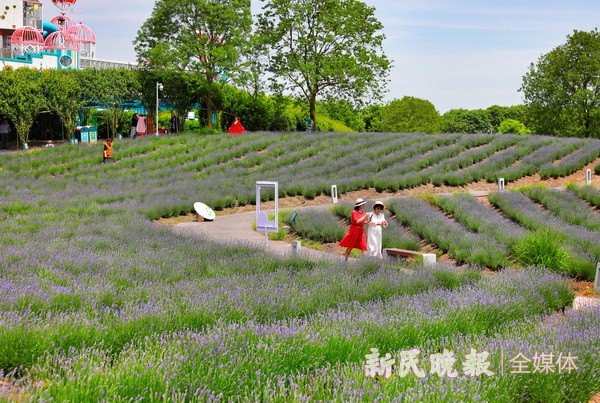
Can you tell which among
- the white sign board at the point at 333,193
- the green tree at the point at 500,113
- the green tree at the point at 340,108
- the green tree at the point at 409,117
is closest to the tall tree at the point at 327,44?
the green tree at the point at 340,108

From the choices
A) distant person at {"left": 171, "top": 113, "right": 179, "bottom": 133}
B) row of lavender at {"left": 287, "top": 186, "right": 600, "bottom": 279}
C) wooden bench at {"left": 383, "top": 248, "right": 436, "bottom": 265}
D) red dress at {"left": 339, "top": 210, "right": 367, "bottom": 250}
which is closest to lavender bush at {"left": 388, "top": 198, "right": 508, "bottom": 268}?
row of lavender at {"left": 287, "top": 186, "right": 600, "bottom": 279}

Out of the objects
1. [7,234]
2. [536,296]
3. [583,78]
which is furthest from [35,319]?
[583,78]

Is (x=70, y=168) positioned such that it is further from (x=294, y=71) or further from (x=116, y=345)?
(x=116, y=345)

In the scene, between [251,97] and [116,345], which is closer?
[116,345]

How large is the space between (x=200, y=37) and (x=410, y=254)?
108 ft

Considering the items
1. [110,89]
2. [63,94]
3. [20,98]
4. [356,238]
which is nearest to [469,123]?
[110,89]

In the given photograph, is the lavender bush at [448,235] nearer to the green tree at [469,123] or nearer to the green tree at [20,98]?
the green tree at [20,98]

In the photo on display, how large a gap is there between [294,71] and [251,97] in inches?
201

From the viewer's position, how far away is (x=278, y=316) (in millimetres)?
7074

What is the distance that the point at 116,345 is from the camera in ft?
19.5

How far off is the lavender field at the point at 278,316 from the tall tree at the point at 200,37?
24527 millimetres

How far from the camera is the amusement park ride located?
51594mm

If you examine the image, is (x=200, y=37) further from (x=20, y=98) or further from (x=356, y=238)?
(x=356, y=238)

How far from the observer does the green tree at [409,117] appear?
289 feet
